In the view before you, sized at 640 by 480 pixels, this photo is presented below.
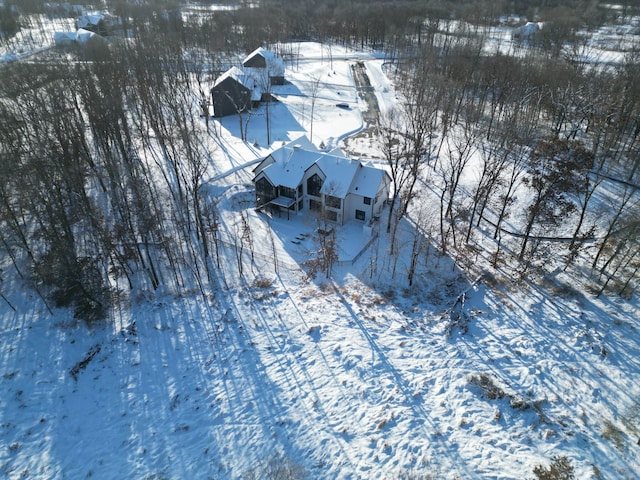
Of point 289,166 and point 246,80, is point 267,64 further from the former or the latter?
point 289,166

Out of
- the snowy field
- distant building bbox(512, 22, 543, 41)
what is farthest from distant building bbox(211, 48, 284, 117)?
distant building bbox(512, 22, 543, 41)

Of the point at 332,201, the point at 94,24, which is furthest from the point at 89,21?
the point at 332,201

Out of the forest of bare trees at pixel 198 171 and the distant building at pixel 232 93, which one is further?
the distant building at pixel 232 93

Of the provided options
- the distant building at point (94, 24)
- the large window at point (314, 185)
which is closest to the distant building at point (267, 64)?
the large window at point (314, 185)

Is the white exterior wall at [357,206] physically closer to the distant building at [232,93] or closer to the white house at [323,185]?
the white house at [323,185]

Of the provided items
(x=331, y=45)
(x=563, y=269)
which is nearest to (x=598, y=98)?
(x=563, y=269)

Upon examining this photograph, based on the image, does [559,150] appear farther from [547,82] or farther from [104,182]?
[104,182]
